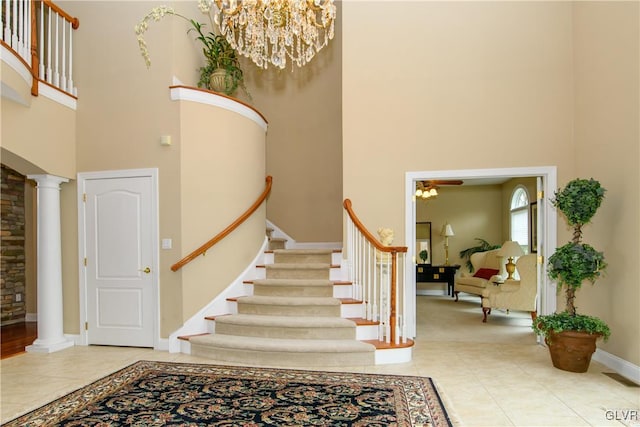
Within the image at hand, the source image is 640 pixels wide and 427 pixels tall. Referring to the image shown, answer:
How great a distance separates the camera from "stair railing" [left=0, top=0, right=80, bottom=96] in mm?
4273

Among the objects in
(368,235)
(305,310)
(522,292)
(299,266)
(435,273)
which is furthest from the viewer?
(435,273)

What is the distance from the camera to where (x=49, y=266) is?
4785mm

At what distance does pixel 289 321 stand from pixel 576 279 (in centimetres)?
281

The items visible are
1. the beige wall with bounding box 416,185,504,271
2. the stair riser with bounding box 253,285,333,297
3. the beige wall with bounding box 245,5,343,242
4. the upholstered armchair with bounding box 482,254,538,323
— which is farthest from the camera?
the beige wall with bounding box 416,185,504,271

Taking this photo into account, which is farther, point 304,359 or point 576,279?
point 304,359

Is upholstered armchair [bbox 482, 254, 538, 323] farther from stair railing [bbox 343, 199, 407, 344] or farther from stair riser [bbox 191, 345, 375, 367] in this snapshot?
stair riser [bbox 191, 345, 375, 367]

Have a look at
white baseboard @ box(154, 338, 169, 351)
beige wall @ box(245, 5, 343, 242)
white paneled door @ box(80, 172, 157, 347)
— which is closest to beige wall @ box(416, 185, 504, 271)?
beige wall @ box(245, 5, 343, 242)

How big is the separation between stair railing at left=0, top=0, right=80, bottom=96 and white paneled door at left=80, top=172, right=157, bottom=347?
1.25 meters

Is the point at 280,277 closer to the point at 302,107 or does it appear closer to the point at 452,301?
the point at 302,107

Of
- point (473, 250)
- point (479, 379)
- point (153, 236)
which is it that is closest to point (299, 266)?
point (153, 236)

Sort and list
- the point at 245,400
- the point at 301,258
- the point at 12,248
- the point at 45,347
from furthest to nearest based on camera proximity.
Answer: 1. the point at 12,248
2. the point at 301,258
3. the point at 45,347
4. the point at 245,400

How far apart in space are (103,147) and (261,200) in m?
2.03

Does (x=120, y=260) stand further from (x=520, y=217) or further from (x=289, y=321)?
(x=520, y=217)

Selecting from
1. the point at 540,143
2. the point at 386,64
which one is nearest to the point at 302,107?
the point at 386,64
